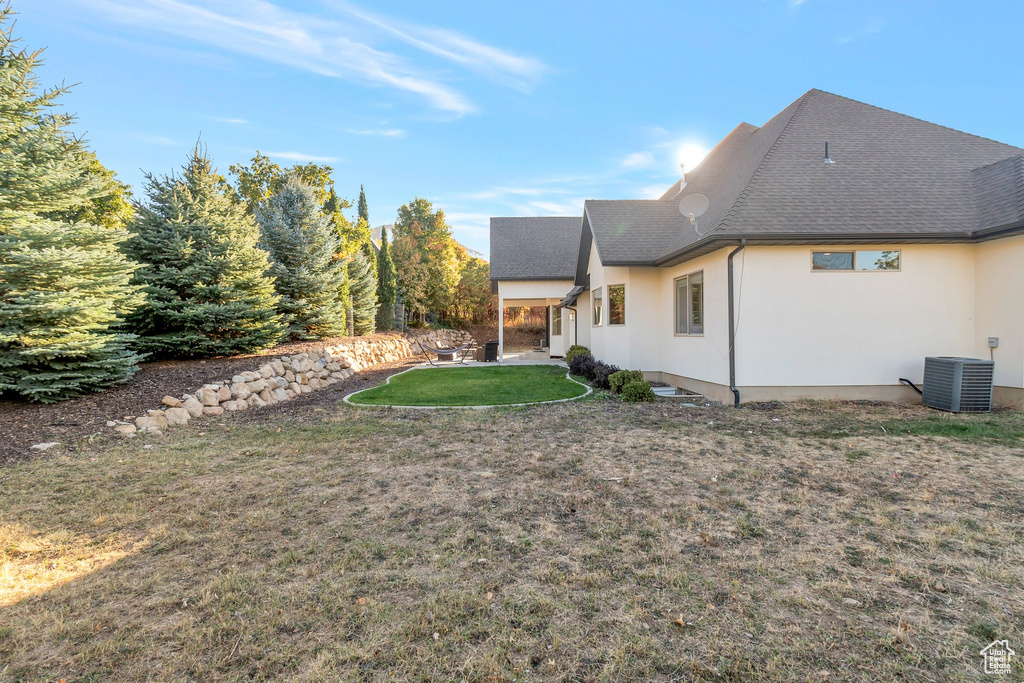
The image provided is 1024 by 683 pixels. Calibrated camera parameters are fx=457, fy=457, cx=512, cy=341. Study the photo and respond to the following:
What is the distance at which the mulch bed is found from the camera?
589 centimetres

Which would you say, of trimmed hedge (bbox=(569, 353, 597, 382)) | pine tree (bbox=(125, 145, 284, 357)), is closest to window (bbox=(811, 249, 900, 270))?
trimmed hedge (bbox=(569, 353, 597, 382))

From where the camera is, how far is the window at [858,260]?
331 inches

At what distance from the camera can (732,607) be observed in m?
2.48

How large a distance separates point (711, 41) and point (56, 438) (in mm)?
14753

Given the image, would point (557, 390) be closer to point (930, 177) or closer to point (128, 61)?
point (930, 177)

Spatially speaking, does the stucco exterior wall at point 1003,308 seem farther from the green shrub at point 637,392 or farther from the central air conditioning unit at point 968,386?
the green shrub at point 637,392

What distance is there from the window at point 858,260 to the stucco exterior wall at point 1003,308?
1.42 metres

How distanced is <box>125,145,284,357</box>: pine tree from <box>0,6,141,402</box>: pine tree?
1946mm

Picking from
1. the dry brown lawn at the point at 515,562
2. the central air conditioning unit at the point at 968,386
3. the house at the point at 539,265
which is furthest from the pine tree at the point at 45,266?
the central air conditioning unit at the point at 968,386

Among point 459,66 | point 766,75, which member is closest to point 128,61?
point 459,66

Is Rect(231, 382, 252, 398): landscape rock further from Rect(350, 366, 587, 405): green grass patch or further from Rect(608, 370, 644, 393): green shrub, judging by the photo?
Rect(608, 370, 644, 393): green shrub

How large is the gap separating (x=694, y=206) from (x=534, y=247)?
10686 millimetres

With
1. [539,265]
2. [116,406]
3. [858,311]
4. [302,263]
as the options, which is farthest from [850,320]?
[302,263]

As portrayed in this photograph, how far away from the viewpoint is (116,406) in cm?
705
